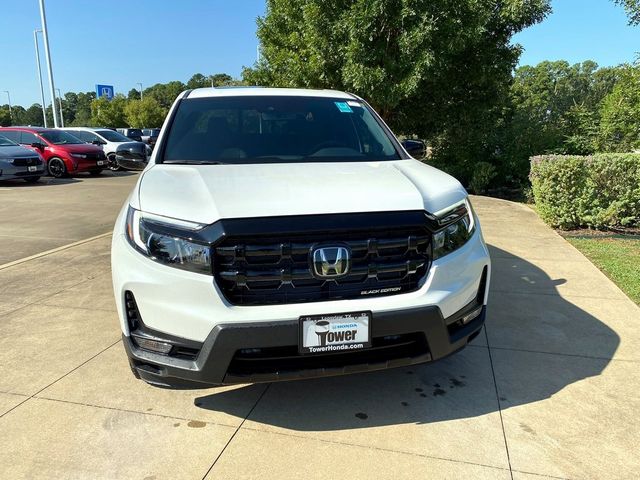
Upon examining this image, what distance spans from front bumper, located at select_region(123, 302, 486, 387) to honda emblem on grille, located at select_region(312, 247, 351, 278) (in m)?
0.28

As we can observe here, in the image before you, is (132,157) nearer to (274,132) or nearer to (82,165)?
(274,132)

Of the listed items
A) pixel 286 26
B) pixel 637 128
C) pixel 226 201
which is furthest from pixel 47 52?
pixel 226 201

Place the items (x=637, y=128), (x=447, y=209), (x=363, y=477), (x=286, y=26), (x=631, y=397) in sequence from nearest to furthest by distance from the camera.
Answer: (x=363, y=477) < (x=447, y=209) < (x=631, y=397) < (x=637, y=128) < (x=286, y=26)

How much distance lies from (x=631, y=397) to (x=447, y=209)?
1.68m

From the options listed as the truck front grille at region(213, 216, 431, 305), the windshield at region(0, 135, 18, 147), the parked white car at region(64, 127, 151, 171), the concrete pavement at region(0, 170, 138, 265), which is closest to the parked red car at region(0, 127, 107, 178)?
the concrete pavement at region(0, 170, 138, 265)

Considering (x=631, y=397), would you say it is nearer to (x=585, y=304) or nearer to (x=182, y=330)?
(x=585, y=304)

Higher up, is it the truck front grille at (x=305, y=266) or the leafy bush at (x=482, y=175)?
the truck front grille at (x=305, y=266)

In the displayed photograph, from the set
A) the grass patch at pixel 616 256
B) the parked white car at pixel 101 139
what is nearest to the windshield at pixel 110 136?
the parked white car at pixel 101 139

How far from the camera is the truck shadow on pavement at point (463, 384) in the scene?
9.50 ft

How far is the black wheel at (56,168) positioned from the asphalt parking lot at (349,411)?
525 inches

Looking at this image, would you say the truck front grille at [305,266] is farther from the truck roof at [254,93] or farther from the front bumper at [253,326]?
the truck roof at [254,93]

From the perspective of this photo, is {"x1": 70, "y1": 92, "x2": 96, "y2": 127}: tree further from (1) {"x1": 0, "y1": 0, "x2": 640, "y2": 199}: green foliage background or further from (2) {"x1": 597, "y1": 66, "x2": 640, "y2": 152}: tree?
(2) {"x1": 597, "y1": 66, "x2": 640, "y2": 152}: tree

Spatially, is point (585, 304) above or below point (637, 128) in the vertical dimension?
below

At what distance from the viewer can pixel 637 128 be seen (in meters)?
8.88
